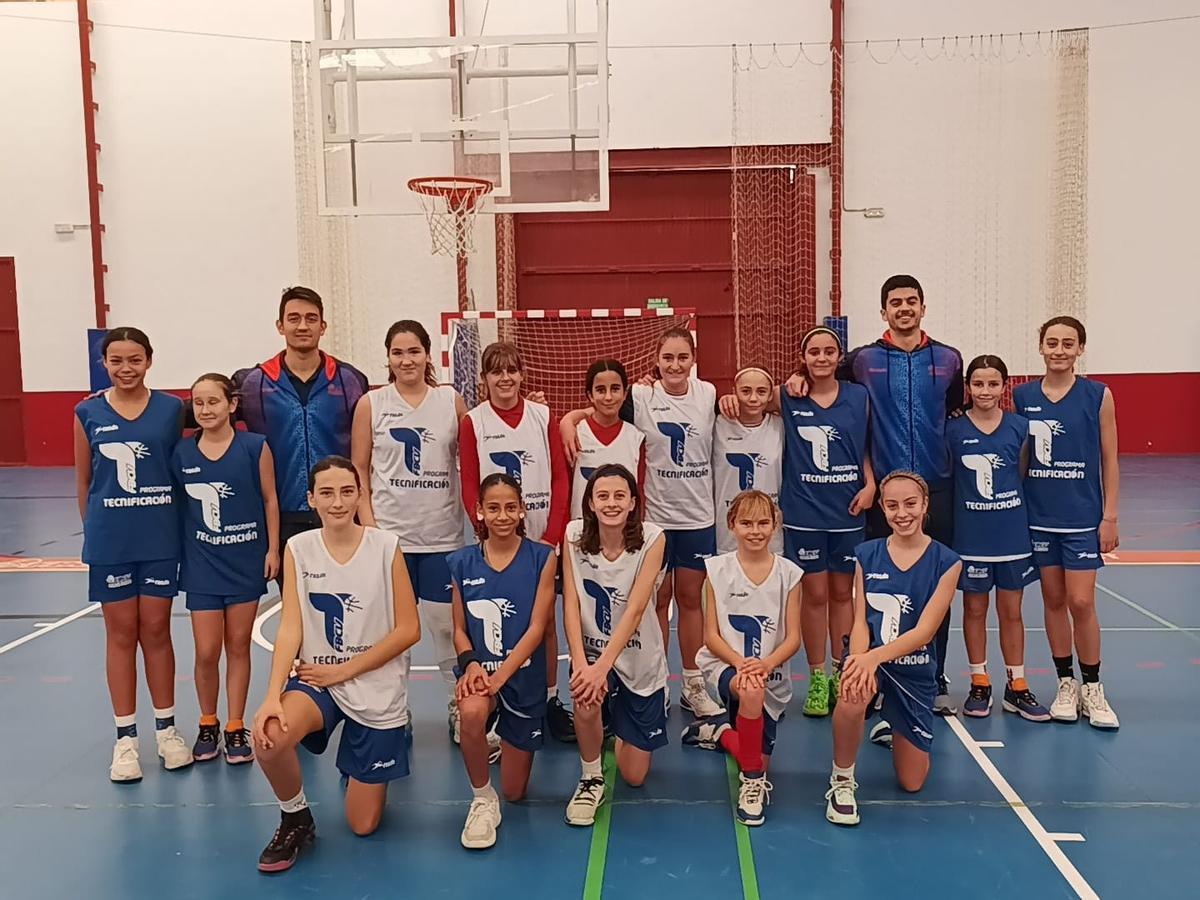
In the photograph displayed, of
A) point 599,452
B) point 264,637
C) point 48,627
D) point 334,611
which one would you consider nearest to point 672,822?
point 334,611

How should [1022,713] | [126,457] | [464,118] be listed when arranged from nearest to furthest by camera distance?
[126,457], [1022,713], [464,118]

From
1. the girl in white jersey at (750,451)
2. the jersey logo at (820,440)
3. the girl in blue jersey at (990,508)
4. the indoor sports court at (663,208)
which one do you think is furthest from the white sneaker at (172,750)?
the indoor sports court at (663,208)

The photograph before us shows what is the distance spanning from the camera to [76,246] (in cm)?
1314

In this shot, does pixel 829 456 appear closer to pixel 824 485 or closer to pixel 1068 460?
pixel 824 485

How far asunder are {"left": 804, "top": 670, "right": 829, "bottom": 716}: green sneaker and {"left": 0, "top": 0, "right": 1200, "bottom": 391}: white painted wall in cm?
908

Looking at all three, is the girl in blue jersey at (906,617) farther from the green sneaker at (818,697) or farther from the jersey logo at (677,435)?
the jersey logo at (677,435)

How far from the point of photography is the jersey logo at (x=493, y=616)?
11.8 ft

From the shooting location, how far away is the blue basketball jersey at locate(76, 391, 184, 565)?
3.83 metres

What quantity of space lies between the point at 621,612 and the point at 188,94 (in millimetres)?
11939

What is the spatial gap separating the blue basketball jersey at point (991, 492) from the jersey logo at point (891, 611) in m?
0.81

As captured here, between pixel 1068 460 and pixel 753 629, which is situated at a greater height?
pixel 1068 460

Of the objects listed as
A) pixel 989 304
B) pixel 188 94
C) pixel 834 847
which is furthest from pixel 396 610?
pixel 188 94

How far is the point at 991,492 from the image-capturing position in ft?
13.9

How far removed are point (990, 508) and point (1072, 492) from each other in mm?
379
